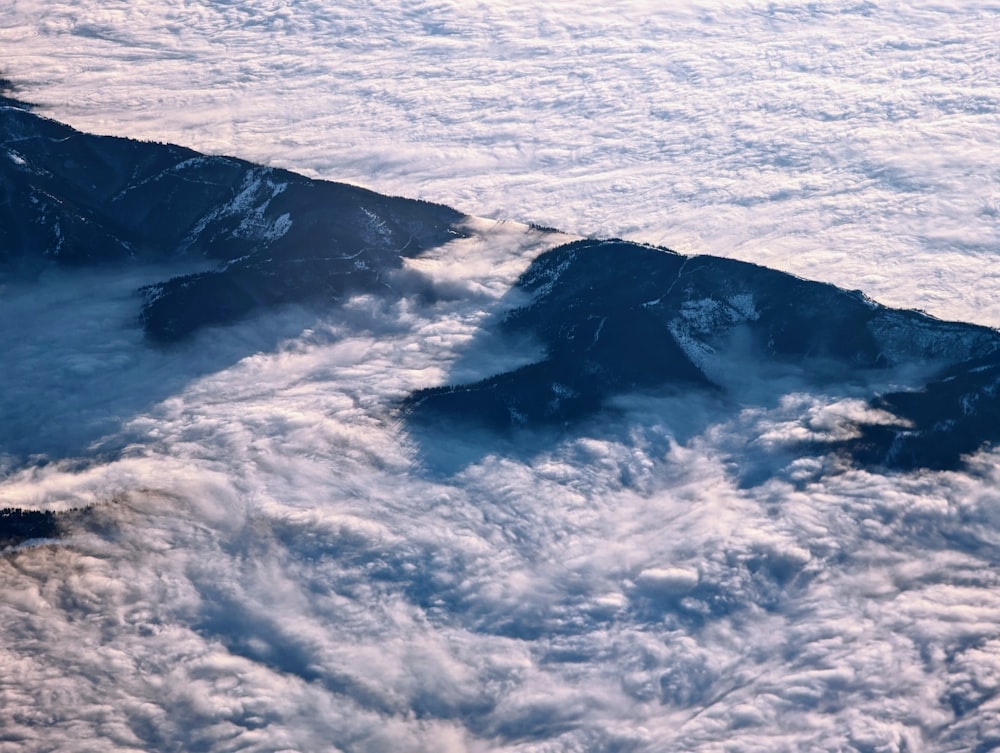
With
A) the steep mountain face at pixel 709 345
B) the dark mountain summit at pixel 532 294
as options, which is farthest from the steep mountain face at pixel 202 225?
A: the steep mountain face at pixel 709 345

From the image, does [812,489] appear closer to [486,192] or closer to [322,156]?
[486,192]

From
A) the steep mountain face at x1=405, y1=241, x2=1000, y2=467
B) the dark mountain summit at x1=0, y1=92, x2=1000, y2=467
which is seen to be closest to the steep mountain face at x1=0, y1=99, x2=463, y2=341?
the dark mountain summit at x1=0, y1=92, x2=1000, y2=467

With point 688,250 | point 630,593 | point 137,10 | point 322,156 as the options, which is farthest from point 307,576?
point 137,10

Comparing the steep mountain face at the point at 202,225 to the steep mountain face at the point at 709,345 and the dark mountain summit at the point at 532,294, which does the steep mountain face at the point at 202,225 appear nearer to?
the dark mountain summit at the point at 532,294

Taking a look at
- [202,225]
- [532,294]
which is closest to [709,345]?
[532,294]

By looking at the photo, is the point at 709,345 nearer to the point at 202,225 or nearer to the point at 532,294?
the point at 532,294

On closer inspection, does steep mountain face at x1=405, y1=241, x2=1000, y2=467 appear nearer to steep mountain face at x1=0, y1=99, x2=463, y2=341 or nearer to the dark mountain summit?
the dark mountain summit
